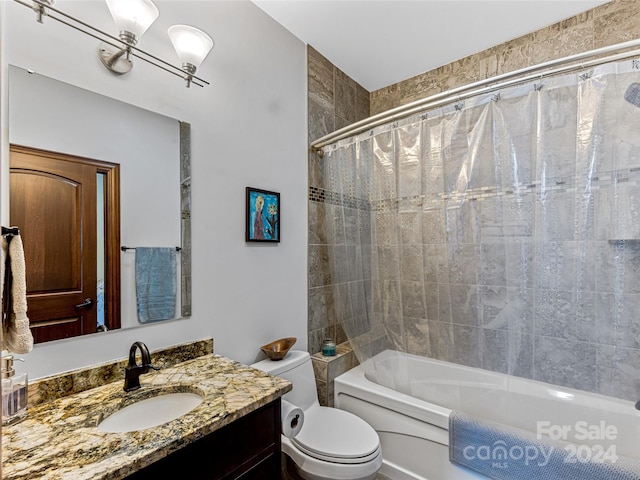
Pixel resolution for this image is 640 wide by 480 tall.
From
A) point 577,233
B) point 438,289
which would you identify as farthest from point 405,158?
point 577,233

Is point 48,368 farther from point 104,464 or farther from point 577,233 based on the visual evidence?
point 577,233

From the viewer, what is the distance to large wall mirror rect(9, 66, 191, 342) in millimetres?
1121

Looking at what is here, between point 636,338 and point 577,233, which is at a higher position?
point 577,233

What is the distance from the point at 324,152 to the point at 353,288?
37.7 inches

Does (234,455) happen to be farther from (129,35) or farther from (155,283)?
(129,35)

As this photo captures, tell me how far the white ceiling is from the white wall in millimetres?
192

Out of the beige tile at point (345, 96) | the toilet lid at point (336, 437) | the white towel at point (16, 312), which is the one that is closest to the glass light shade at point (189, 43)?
the white towel at point (16, 312)

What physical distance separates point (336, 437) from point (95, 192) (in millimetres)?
1522

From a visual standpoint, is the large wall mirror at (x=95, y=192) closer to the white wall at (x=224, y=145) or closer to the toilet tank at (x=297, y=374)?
the white wall at (x=224, y=145)

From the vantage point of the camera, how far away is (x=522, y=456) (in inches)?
57.8

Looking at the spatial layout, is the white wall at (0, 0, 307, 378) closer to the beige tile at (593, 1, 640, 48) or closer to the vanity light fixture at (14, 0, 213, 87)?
the vanity light fixture at (14, 0, 213, 87)

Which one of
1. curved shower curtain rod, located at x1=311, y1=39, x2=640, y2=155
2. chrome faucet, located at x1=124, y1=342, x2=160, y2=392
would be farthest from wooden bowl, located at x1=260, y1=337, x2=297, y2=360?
curved shower curtain rod, located at x1=311, y1=39, x2=640, y2=155

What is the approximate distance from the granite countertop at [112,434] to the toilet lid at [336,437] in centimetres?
52

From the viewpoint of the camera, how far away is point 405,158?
1.99 m
